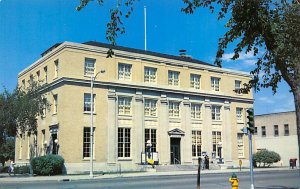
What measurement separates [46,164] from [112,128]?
879cm

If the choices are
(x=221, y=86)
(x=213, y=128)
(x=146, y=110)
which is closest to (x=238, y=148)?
(x=213, y=128)

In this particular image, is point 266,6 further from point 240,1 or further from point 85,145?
point 85,145

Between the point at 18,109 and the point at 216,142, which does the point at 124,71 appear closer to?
the point at 18,109

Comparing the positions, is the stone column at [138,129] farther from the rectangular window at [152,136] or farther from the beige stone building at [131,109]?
the rectangular window at [152,136]

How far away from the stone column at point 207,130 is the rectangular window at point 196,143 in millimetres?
539

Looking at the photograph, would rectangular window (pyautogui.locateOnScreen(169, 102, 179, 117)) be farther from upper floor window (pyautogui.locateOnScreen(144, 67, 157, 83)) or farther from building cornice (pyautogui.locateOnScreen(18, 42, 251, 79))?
building cornice (pyautogui.locateOnScreen(18, 42, 251, 79))

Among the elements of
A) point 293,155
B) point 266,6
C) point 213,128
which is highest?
point 266,6

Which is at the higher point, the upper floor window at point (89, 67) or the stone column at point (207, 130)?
the upper floor window at point (89, 67)

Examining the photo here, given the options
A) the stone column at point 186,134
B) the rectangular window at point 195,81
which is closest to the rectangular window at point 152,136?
the stone column at point 186,134

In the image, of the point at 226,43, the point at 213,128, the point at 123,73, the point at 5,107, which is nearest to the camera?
the point at 226,43

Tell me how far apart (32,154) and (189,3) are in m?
38.2

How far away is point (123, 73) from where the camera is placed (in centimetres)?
4616

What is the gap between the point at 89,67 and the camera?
43656 mm

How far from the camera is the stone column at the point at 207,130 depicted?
170 feet
